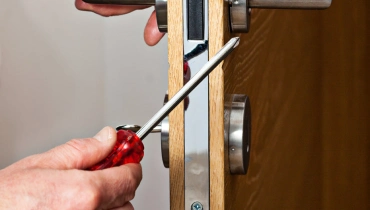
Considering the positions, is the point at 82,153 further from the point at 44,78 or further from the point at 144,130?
the point at 44,78

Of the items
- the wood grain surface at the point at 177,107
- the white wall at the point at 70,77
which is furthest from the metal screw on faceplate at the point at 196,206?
the white wall at the point at 70,77

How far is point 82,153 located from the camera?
1.10 feet

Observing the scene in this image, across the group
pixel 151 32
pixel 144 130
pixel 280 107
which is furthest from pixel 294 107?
pixel 144 130

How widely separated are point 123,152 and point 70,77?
352mm

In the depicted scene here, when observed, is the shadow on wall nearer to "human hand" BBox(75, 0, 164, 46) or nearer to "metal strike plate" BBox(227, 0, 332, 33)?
"human hand" BBox(75, 0, 164, 46)

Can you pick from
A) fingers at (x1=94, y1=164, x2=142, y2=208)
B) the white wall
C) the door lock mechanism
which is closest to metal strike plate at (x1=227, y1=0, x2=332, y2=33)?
the door lock mechanism

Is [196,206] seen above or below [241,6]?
below

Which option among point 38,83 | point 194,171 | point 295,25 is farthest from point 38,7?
point 194,171

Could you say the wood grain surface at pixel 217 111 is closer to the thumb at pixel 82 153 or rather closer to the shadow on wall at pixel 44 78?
the thumb at pixel 82 153

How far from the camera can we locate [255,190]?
1.57ft

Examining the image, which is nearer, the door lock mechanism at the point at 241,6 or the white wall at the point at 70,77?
the door lock mechanism at the point at 241,6

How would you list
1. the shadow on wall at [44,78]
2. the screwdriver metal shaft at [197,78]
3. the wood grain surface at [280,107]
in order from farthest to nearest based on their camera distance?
the shadow on wall at [44,78] < the wood grain surface at [280,107] < the screwdriver metal shaft at [197,78]

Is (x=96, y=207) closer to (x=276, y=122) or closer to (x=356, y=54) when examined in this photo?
(x=276, y=122)

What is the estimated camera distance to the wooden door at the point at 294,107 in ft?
1.11
